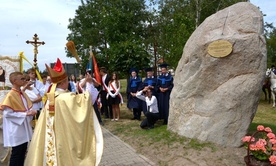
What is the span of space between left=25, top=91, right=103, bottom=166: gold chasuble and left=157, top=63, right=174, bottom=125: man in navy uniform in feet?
15.0

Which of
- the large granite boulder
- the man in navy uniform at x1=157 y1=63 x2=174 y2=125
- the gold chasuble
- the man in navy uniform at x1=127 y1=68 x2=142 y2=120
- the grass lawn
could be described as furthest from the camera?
the man in navy uniform at x1=127 y1=68 x2=142 y2=120

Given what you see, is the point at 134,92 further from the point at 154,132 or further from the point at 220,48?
the point at 220,48

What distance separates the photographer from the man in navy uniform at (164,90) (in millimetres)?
8375

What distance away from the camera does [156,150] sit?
5977 millimetres

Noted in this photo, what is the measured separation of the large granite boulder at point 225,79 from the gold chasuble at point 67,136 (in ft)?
9.48

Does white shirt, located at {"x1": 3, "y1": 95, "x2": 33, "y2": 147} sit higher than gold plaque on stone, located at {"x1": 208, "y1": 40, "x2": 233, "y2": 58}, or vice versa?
gold plaque on stone, located at {"x1": 208, "y1": 40, "x2": 233, "y2": 58}

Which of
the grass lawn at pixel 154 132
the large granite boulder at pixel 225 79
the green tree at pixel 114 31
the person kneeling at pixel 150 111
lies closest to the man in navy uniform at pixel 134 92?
the grass lawn at pixel 154 132

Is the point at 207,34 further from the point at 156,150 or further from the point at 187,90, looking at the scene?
the point at 156,150

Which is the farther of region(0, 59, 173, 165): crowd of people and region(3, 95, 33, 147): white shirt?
region(3, 95, 33, 147): white shirt

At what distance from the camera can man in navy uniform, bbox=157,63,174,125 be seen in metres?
8.38

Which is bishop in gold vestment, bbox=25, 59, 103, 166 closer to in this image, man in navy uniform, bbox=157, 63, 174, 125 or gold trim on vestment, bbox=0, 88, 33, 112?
gold trim on vestment, bbox=0, 88, 33, 112

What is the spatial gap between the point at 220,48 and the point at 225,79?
0.70 metres

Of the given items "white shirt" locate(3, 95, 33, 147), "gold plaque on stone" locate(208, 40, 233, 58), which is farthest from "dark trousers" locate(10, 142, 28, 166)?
"gold plaque on stone" locate(208, 40, 233, 58)

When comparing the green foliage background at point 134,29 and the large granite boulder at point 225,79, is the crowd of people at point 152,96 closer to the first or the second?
the large granite boulder at point 225,79
